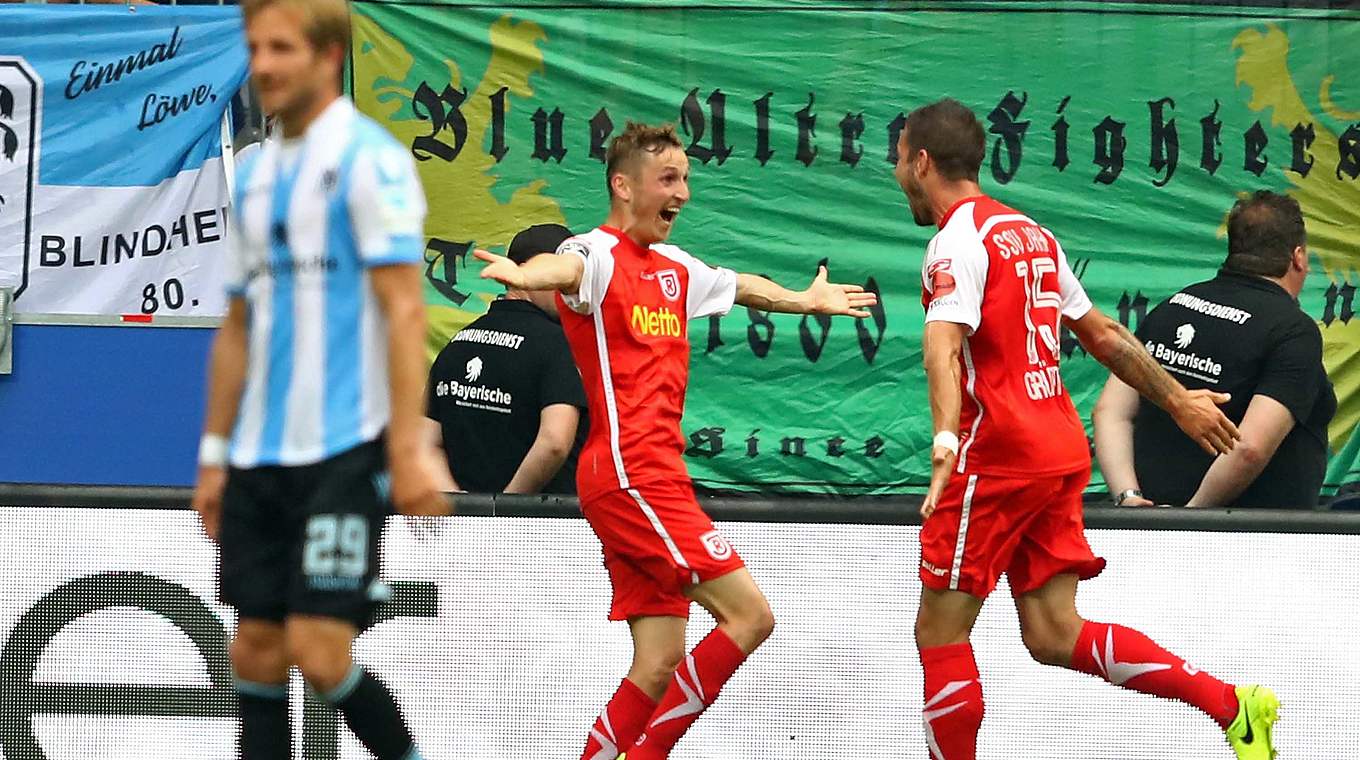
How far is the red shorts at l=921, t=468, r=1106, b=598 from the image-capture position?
5.07 m

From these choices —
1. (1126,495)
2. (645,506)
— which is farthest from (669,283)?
(1126,495)

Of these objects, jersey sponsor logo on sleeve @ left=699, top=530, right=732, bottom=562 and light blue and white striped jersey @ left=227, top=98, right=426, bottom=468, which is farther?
jersey sponsor logo on sleeve @ left=699, top=530, right=732, bottom=562

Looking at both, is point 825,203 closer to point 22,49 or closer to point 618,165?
point 618,165

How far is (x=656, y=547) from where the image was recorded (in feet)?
17.0

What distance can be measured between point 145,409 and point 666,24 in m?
2.67

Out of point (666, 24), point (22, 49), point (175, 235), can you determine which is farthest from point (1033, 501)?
point (22, 49)

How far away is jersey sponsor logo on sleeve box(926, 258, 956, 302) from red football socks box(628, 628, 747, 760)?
1087 millimetres

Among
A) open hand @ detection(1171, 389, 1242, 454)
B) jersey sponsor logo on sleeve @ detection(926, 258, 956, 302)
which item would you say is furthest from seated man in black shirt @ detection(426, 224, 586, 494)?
open hand @ detection(1171, 389, 1242, 454)

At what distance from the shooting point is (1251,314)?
602 centimetres

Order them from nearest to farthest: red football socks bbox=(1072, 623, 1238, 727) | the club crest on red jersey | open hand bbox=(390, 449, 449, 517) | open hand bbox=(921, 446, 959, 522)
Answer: open hand bbox=(390, 449, 449, 517)
open hand bbox=(921, 446, 959, 522)
red football socks bbox=(1072, 623, 1238, 727)
the club crest on red jersey

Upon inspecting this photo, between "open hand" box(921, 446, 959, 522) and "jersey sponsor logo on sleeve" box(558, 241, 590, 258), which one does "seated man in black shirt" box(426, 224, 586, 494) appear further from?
"open hand" box(921, 446, 959, 522)

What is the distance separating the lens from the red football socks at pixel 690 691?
5.19 metres

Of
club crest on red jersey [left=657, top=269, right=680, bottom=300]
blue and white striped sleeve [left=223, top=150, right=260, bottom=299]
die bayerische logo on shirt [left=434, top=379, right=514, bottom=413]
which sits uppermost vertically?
blue and white striped sleeve [left=223, top=150, right=260, bottom=299]

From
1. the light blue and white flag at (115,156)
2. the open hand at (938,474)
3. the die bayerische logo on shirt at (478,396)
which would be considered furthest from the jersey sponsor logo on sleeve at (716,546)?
the light blue and white flag at (115,156)
